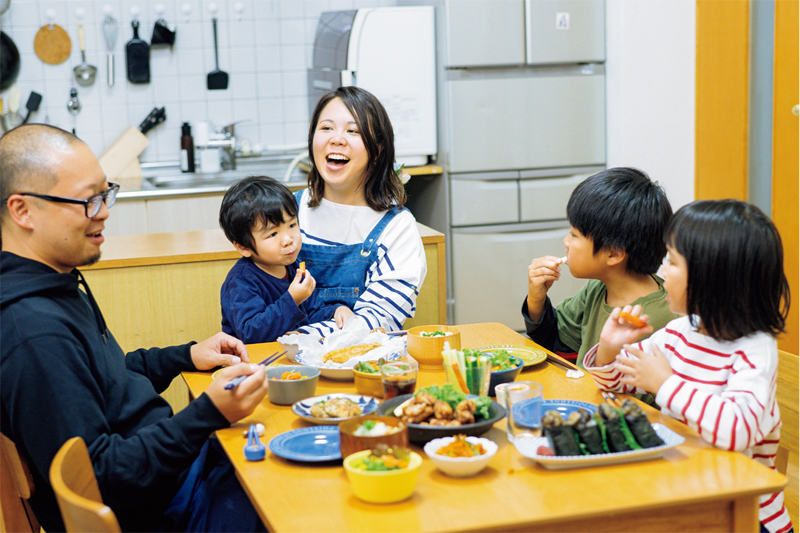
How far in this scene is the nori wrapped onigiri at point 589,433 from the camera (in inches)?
39.8

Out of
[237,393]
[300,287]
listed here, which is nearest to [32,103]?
[300,287]

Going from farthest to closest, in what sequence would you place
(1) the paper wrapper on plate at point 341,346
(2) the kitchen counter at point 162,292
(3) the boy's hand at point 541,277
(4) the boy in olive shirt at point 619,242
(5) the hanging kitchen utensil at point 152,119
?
(5) the hanging kitchen utensil at point 152,119, (2) the kitchen counter at point 162,292, (3) the boy's hand at point 541,277, (4) the boy in olive shirt at point 619,242, (1) the paper wrapper on plate at point 341,346

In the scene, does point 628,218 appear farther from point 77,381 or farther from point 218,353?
point 77,381

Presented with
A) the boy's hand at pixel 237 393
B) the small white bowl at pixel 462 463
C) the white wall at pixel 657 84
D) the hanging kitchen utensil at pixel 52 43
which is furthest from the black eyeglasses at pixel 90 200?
the hanging kitchen utensil at pixel 52 43

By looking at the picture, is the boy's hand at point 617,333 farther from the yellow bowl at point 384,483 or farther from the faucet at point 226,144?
the faucet at point 226,144

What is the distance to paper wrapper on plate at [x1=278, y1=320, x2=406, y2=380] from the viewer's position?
1.41 m

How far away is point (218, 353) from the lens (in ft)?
4.94

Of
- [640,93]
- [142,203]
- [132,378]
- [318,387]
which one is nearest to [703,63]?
[640,93]

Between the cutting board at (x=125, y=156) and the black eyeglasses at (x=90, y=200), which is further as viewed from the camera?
the cutting board at (x=125, y=156)

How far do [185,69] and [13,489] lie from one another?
10.8 ft

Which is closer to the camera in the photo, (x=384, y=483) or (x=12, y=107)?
(x=384, y=483)

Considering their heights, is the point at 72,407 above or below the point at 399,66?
below

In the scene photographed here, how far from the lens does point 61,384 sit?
1057 mm

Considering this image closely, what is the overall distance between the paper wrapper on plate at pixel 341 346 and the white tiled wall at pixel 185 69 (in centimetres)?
284
